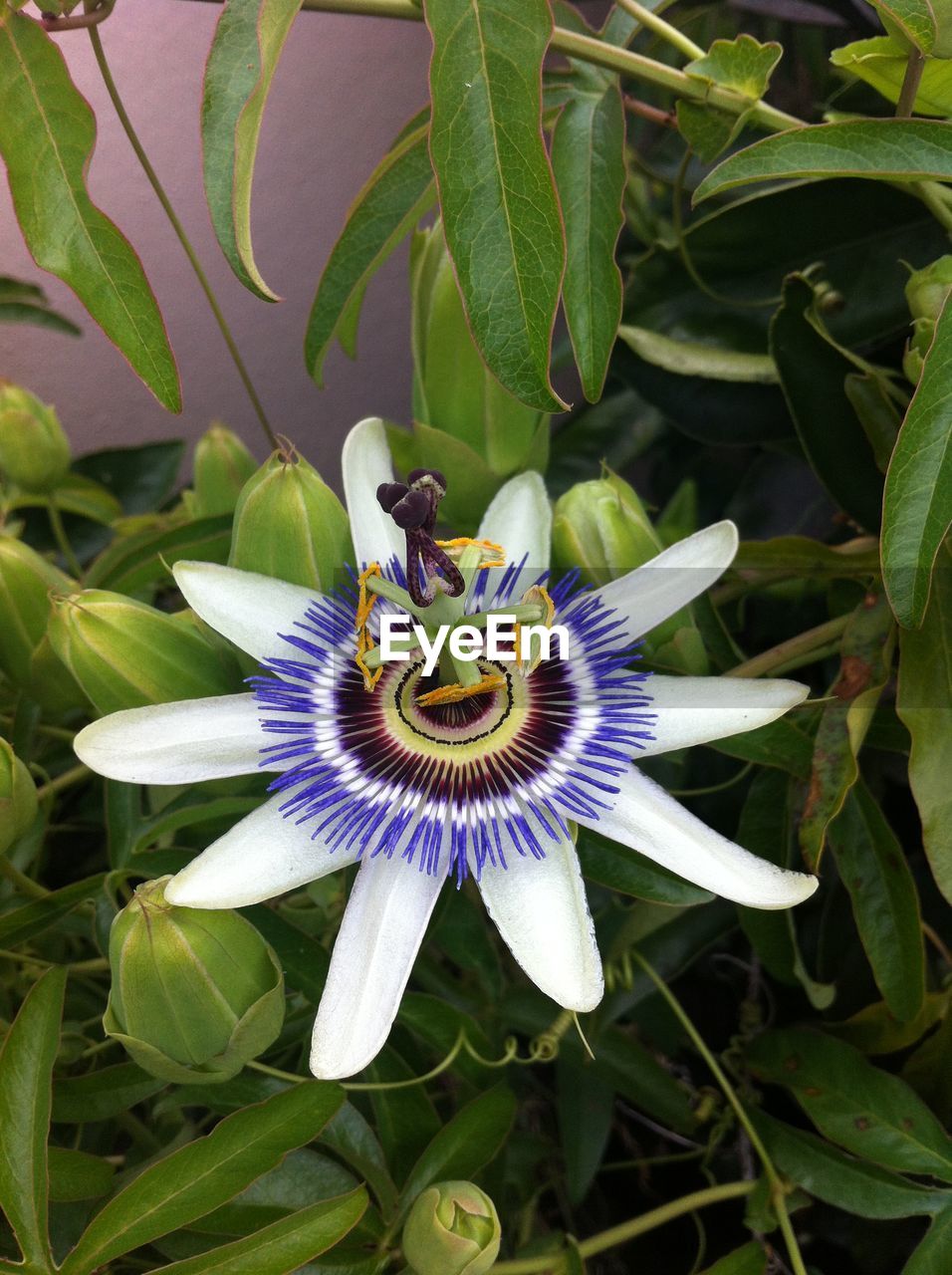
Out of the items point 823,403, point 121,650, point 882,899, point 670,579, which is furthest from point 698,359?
point 121,650

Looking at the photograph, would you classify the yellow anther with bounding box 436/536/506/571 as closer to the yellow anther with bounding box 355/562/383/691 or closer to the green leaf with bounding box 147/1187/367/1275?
the yellow anther with bounding box 355/562/383/691

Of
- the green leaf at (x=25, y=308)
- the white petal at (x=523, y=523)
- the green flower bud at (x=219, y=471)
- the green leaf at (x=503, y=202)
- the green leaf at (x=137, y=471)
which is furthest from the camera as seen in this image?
the green leaf at (x=137, y=471)

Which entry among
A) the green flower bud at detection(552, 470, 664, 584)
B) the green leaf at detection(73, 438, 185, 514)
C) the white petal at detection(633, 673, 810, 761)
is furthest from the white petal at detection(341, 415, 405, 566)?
the green leaf at detection(73, 438, 185, 514)

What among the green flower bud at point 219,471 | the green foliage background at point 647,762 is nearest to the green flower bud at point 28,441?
the green foliage background at point 647,762

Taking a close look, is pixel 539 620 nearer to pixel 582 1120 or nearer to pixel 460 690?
pixel 460 690

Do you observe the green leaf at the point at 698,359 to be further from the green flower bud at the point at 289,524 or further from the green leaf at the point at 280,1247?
the green leaf at the point at 280,1247

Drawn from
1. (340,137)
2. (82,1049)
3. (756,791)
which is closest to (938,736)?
(756,791)
